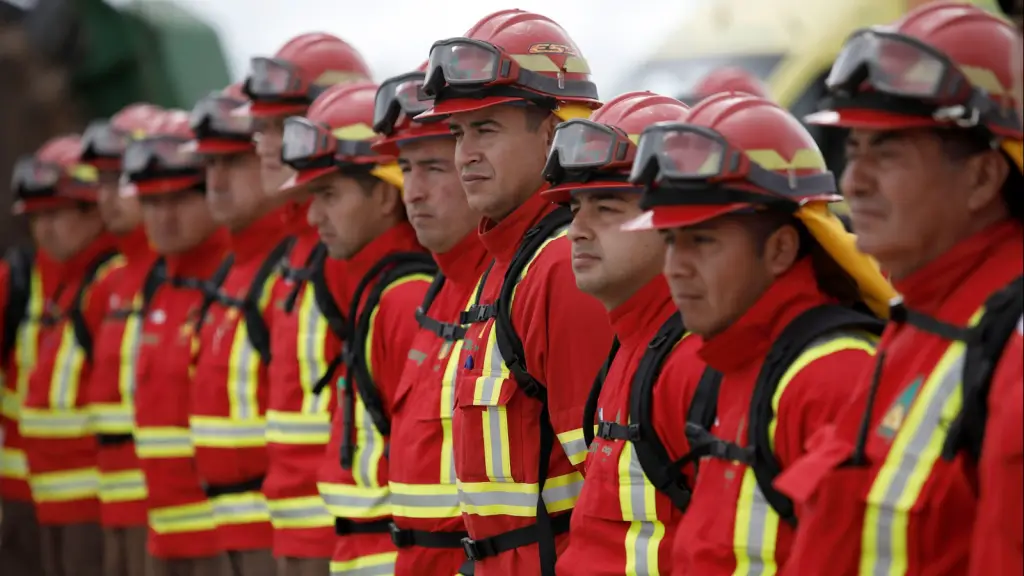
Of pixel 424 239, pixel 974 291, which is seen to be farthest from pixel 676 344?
pixel 424 239

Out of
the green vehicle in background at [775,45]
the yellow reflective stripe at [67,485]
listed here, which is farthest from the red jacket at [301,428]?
the green vehicle in background at [775,45]

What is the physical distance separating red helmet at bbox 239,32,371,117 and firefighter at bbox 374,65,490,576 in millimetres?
1586

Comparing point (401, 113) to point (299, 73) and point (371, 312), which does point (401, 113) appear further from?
point (299, 73)

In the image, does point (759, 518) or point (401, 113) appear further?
point (401, 113)

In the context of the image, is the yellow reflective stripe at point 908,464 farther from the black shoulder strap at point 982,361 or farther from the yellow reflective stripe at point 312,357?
the yellow reflective stripe at point 312,357

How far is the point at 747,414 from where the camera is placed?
394 centimetres

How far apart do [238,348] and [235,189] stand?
2.78 feet

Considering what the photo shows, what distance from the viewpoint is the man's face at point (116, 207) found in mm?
10070

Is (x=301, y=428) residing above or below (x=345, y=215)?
below

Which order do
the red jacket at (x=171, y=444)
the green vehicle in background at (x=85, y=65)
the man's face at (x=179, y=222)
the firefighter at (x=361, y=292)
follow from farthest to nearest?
the green vehicle in background at (x=85, y=65), the man's face at (x=179, y=222), the red jacket at (x=171, y=444), the firefighter at (x=361, y=292)

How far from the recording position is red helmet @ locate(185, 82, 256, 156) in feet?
26.8

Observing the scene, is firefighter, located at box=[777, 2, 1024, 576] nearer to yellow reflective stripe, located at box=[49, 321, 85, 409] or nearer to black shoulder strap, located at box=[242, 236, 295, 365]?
black shoulder strap, located at box=[242, 236, 295, 365]

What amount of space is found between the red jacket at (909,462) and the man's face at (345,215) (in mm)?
3362

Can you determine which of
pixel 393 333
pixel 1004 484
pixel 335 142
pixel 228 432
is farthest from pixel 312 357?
pixel 1004 484
